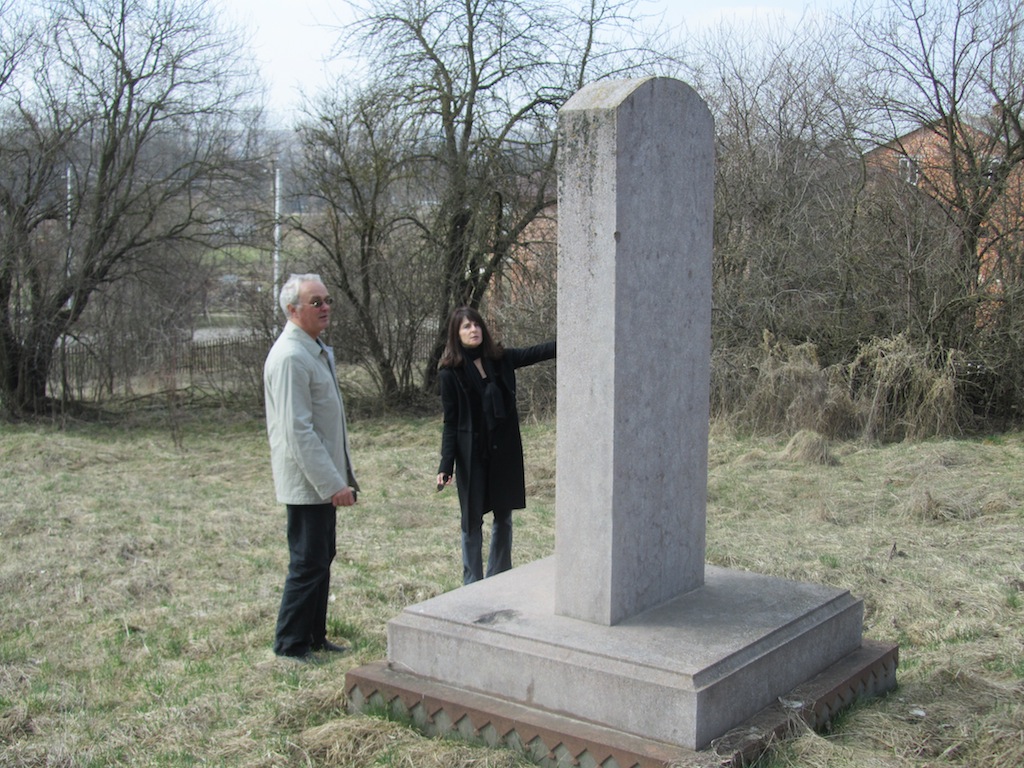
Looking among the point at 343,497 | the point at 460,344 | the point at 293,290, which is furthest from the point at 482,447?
the point at 293,290

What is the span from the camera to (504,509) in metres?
5.80

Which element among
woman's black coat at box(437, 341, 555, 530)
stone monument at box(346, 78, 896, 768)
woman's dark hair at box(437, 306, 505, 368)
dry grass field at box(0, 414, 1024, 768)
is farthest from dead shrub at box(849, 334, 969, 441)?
stone monument at box(346, 78, 896, 768)

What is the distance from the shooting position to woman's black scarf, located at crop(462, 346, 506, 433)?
5676 mm

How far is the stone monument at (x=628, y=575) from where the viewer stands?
3678mm

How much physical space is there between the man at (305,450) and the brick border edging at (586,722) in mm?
830

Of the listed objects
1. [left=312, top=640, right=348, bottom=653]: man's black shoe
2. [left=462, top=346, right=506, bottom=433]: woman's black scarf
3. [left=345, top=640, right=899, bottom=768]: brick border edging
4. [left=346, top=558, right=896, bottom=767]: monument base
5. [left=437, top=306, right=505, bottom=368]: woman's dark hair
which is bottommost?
[left=312, top=640, right=348, bottom=653]: man's black shoe

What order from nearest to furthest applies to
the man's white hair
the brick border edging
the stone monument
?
the brick border edging → the stone monument → the man's white hair

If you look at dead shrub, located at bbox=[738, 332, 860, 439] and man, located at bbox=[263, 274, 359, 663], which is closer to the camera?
man, located at bbox=[263, 274, 359, 663]

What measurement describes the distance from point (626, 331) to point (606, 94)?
90cm

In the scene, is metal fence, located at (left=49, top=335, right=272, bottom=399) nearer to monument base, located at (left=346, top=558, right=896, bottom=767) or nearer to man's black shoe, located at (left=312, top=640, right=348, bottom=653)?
man's black shoe, located at (left=312, top=640, right=348, bottom=653)

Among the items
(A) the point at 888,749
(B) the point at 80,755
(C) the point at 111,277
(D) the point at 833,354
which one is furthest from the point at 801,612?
(C) the point at 111,277

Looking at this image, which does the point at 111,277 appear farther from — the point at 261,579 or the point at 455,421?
→ the point at 455,421

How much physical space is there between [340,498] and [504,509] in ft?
4.03

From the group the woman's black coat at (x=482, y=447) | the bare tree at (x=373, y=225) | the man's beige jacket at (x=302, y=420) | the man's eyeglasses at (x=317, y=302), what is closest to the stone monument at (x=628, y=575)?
the man's beige jacket at (x=302, y=420)
